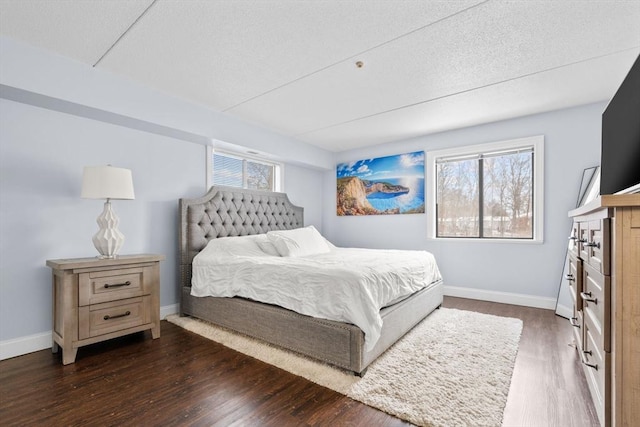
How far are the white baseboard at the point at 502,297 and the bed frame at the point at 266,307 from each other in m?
0.89

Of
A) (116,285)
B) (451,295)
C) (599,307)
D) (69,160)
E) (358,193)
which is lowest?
(451,295)

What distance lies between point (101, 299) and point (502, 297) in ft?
14.6

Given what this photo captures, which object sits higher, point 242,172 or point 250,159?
point 250,159

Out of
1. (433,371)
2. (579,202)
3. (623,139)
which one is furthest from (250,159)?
(579,202)

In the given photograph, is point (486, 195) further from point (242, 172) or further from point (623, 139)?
point (242, 172)

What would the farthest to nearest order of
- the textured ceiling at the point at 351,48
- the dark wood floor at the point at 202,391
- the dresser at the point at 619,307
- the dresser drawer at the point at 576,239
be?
the dresser drawer at the point at 576,239 < the textured ceiling at the point at 351,48 < the dark wood floor at the point at 202,391 < the dresser at the point at 619,307

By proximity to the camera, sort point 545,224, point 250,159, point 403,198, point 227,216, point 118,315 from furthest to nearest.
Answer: point 403,198 < point 250,159 < point 227,216 < point 545,224 < point 118,315

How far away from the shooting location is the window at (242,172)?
13.0ft

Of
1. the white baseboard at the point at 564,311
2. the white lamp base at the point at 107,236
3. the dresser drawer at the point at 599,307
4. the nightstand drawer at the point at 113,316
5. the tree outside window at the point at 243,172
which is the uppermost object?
the tree outside window at the point at 243,172

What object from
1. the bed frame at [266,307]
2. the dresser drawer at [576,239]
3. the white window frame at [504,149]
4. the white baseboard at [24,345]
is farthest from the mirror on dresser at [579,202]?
the white baseboard at [24,345]

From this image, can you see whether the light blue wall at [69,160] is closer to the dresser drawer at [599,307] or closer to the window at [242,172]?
the window at [242,172]

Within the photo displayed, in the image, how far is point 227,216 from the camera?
3805mm

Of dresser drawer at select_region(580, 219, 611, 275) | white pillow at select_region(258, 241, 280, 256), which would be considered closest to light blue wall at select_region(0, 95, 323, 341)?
white pillow at select_region(258, 241, 280, 256)

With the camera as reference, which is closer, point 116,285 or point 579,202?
point 116,285
